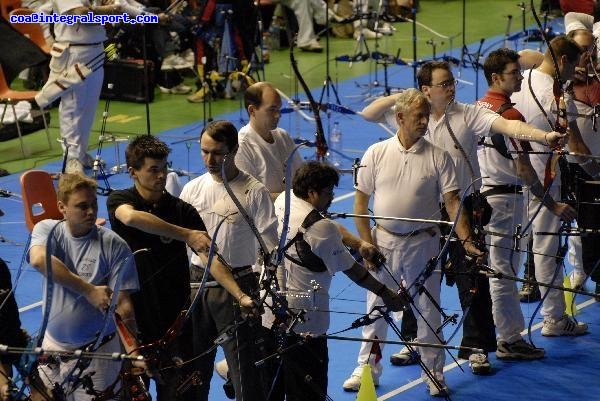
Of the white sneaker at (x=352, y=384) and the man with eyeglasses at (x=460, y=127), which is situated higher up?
the man with eyeglasses at (x=460, y=127)

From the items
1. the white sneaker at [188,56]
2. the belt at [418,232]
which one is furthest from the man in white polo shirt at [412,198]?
the white sneaker at [188,56]

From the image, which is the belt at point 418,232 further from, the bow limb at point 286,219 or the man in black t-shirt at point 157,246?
the man in black t-shirt at point 157,246

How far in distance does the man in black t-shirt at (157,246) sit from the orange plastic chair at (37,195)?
7.93 ft

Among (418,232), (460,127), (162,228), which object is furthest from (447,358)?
(162,228)

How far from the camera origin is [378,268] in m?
6.23

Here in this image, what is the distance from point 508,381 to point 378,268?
123 cm

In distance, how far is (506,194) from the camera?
7.00 metres

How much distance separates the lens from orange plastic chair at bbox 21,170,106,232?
7637 mm

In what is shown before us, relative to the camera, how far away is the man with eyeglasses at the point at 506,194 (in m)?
6.78

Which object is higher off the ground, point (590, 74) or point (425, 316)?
point (590, 74)

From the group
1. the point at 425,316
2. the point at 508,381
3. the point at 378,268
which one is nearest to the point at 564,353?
the point at 508,381

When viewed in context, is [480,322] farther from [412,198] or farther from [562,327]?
[412,198]

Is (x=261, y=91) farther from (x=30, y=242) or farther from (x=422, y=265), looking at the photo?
(x=30, y=242)

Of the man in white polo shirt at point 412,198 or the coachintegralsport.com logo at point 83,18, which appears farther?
the coachintegralsport.com logo at point 83,18
